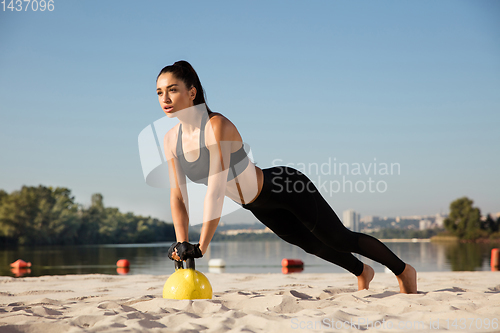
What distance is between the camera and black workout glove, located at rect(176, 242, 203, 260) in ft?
8.64

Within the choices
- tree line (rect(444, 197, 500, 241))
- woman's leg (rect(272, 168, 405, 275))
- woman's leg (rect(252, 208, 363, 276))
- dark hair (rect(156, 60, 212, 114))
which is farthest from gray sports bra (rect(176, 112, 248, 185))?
tree line (rect(444, 197, 500, 241))

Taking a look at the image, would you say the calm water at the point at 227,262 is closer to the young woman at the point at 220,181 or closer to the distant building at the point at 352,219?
the distant building at the point at 352,219

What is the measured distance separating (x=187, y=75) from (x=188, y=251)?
122 cm

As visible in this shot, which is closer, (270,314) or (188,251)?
(270,314)

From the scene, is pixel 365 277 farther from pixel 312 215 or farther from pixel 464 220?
pixel 464 220

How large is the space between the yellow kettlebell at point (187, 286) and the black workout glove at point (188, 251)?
0.50 ft

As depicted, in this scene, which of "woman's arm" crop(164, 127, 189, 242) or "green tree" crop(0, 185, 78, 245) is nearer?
"woman's arm" crop(164, 127, 189, 242)

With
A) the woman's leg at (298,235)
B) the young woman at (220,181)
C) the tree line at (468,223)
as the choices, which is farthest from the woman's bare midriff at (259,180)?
the tree line at (468,223)

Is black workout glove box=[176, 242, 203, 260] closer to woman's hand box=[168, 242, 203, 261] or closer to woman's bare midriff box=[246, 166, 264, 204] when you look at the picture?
woman's hand box=[168, 242, 203, 261]

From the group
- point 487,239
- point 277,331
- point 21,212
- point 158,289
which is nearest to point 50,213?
point 21,212

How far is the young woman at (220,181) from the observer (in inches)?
104

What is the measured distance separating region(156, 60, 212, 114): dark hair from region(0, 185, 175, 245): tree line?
137 ft

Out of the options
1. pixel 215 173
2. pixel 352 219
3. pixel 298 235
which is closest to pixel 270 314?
pixel 215 173

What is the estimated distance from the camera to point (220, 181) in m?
2.63
